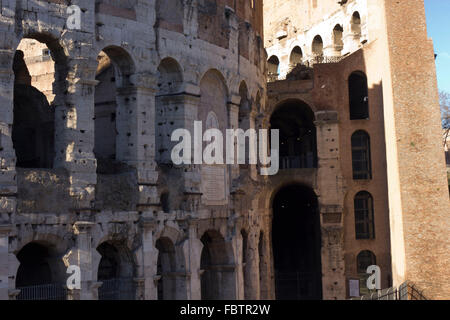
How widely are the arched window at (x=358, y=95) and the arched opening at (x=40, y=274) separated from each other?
15.7 metres

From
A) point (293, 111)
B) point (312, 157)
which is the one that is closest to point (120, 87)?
point (312, 157)

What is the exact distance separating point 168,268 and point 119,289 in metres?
1.95

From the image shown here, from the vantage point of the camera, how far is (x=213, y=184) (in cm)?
1908

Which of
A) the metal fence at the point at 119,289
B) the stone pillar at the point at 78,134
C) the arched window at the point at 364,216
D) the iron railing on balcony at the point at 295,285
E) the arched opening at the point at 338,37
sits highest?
the arched opening at the point at 338,37

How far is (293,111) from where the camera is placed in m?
29.8

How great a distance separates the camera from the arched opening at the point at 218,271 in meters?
19.6

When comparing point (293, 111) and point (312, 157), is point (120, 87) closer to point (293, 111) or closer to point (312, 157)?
point (312, 157)

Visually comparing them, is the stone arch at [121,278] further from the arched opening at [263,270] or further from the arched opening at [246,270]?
the arched opening at [263,270]

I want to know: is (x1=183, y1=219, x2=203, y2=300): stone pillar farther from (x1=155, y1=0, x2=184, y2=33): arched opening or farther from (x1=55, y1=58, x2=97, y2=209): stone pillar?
(x1=155, y1=0, x2=184, y2=33): arched opening

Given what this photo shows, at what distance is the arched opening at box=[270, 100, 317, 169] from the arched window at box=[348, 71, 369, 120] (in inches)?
72.1

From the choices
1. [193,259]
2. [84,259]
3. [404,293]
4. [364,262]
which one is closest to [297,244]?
[364,262]

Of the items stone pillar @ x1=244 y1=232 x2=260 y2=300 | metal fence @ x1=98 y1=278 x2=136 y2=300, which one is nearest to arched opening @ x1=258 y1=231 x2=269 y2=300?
stone pillar @ x1=244 y1=232 x2=260 y2=300

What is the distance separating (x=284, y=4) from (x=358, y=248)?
16.9 meters

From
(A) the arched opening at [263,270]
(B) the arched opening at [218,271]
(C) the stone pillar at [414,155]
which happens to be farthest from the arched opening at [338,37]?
(B) the arched opening at [218,271]
